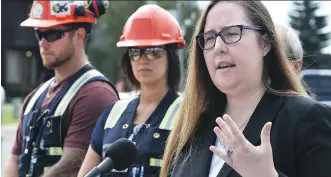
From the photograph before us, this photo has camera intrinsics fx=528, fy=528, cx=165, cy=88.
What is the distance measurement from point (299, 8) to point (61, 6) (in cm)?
4872

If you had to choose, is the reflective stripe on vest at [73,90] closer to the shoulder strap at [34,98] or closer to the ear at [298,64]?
the shoulder strap at [34,98]

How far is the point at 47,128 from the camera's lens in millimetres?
3273

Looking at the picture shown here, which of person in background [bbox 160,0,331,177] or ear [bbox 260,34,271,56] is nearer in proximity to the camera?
person in background [bbox 160,0,331,177]

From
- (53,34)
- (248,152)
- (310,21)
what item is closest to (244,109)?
(248,152)

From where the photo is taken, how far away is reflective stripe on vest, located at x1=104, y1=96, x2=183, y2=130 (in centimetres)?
299

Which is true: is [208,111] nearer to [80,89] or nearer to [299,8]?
[80,89]

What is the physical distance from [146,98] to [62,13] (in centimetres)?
91

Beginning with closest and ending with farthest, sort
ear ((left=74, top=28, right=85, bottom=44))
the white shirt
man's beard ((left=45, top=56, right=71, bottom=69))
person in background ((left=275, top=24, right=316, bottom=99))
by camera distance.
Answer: the white shirt
person in background ((left=275, top=24, right=316, bottom=99))
man's beard ((left=45, top=56, right=71, bottom=69))
ear ((left=74, top=28, right=85, bottom=44))

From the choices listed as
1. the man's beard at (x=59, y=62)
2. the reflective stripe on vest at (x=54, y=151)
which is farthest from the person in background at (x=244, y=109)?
the man's beard at (x=59, y=62)

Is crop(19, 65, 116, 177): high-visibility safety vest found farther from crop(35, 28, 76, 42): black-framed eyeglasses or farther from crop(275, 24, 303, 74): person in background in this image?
crop(275, 24, 303, 74): person in background

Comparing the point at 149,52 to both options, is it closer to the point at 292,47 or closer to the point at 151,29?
the point at 151,29

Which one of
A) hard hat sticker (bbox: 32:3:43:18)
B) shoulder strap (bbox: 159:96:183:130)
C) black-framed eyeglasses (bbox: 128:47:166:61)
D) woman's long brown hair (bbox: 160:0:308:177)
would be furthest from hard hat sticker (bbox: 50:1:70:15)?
woman's long brown hair (bbox: 160:0:308:177)

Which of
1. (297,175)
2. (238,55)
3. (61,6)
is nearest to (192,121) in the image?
(238,55)

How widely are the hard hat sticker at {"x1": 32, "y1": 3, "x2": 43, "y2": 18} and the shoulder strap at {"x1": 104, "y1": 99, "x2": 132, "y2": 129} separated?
0.98m
